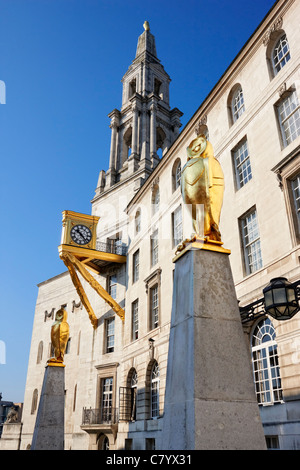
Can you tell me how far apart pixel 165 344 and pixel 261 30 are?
15.5 m

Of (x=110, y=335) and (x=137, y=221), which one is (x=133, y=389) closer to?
(x=110, y=335)

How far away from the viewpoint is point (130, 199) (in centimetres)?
3391

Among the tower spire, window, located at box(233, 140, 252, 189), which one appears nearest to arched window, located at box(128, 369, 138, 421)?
window, located at box(233, 140, 252, 189)

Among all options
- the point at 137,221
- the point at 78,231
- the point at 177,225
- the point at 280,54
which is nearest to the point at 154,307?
the point at 177,225

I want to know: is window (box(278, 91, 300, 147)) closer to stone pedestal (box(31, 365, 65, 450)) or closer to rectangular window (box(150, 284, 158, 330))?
rectangular window (box(150, 284, 158, 330))

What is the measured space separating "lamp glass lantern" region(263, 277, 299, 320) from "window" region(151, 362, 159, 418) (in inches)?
519

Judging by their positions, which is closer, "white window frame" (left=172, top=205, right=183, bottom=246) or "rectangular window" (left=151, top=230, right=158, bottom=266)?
"white window frame" (left=172, top=205, right=183, bottom=246)

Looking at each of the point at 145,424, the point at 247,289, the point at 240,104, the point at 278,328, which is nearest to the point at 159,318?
the point at 145,424

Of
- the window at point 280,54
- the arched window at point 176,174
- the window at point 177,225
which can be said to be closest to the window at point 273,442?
the window at point 177,225

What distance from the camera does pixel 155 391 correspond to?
22.1m

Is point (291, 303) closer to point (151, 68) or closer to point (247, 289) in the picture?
point (247, 289)

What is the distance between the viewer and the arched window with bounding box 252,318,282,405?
43.2 feet

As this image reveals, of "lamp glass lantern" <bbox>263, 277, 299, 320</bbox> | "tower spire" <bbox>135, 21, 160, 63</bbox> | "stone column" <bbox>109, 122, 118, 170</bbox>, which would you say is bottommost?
"lamp glass lantern" <bbox>263, 277, 299, 320</bbox>
